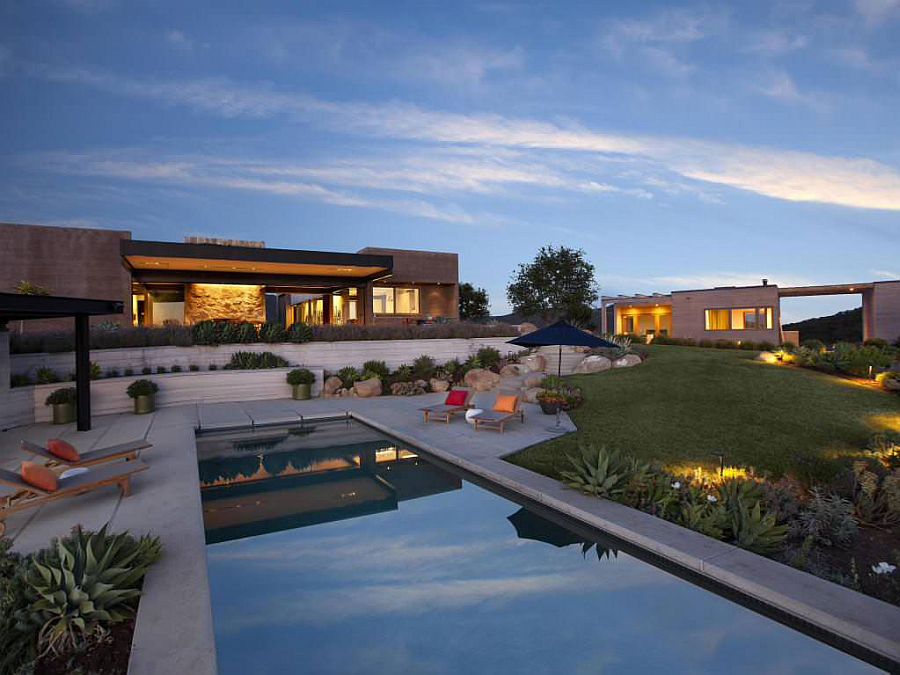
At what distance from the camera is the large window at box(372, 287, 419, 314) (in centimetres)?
3262

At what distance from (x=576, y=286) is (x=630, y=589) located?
3183cm

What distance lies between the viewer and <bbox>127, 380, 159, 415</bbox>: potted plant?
14.2 metres

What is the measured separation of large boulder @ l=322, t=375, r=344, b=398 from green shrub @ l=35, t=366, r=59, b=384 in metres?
7.88

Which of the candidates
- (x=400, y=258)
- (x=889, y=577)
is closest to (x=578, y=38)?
(x=400, y=258)

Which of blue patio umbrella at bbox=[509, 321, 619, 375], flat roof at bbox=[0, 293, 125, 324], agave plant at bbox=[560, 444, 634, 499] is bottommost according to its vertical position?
agave plant at bbox=[560, 444, 634, 499]

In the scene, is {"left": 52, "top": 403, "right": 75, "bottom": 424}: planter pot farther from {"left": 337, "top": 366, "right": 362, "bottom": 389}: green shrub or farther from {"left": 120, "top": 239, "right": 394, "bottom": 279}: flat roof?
{"left": 120, "top": 239, "right": 394, "bottom": 279}: flat roof

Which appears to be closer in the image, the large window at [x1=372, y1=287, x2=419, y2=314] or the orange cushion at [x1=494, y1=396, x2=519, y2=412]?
the orange cushion at [x1=494, y1=396, x2=519, y2=412]

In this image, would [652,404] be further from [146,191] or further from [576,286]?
[146,191]

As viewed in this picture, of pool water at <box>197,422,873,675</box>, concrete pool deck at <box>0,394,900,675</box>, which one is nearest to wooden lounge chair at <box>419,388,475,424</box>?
concrete pool deck at <box>0,394,900,675</box>

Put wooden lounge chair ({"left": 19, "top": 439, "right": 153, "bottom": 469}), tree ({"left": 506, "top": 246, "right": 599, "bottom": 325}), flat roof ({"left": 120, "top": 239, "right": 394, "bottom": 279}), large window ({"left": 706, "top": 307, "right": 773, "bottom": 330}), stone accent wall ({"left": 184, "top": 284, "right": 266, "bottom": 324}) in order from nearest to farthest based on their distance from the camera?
wooden lounge chair ({"left": 19, "top": 439, "right": 153, "bottom": 469}) → flat roof ({"left": 120, "top": 239, "right": 394, "bottom": 279}) → stone accent wall ({"left": 184, "top": 284, "right": 266, "bottom": 324}) → large window ({"left": 706, "top": 307, "right": 773, "bottom": 330}) → tree ({"left": 506, "top": 246, "right": 599, "bottom": 325})

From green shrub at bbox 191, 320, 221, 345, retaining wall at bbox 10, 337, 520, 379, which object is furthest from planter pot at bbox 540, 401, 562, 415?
green shrub at bbox 191, 320, 221, 345

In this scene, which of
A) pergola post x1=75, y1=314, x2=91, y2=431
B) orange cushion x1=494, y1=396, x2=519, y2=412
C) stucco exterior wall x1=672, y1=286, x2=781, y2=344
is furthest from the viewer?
stucco exterior wall x1=672, y1=286, x2=781, y2=344

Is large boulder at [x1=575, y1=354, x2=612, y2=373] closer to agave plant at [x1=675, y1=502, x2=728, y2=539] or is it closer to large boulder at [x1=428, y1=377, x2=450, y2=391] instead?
large boulder at [x1=428, y1=377, x2=450, y2=391]

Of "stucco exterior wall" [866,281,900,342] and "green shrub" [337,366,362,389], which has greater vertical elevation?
"stucco exterior wall" [866,281,900,342]
